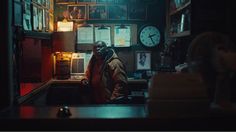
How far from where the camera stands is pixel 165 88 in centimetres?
234

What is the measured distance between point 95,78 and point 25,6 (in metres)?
1.82

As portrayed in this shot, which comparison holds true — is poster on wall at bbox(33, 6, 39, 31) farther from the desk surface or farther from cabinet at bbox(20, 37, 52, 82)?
the desk surface

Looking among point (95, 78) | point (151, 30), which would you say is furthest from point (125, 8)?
point (95, 78)

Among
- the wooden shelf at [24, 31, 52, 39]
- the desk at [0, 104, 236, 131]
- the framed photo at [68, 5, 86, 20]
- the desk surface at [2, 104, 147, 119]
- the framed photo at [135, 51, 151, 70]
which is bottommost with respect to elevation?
the desk at [0, 104, 236, 131]

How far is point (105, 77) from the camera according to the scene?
562 cm

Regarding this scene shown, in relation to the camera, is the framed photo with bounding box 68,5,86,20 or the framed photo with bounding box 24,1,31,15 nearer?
the framed photo with bounding box 24,1,31,15

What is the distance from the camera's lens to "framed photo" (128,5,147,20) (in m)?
6.90

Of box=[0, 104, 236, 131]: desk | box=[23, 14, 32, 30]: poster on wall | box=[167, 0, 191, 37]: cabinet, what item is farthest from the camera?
box=[167, 0, 191, 37]: cabinet

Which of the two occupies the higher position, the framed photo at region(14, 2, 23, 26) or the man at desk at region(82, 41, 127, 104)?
the framed photo at region(14, 2, 23, 26)

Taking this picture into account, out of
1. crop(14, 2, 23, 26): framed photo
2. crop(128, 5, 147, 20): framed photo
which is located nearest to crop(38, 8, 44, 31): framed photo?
crop(14, 2, 23, 26): framed photo

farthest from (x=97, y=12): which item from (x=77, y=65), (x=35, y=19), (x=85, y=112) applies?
(x=85, y=112)

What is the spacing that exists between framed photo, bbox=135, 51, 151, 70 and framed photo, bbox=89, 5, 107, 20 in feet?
2.93

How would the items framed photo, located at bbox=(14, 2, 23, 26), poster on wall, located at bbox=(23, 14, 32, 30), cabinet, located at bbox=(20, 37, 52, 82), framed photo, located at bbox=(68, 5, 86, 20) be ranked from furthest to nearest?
1. framed photo, located at bbox=(68, 5, 86, 20)
2. cabinet, located at bbox=(20, 37, 52, 82)
3. poster on wall, located at bbox=(23, 14, 32, 30)
4. framed photo, located at bbox=(14, 2, 23, 26)

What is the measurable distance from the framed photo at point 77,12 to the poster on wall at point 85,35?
0.63 feet
